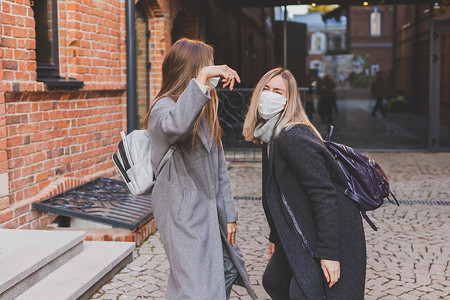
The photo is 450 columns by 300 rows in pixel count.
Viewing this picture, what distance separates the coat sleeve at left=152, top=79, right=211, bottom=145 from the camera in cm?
241

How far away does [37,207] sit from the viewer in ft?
17.1

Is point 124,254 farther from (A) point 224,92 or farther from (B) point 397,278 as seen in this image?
(A) point 224,92

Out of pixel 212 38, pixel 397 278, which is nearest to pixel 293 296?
pixel 397 278

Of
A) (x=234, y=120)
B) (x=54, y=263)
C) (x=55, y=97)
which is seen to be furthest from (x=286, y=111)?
(x=234, y=120)

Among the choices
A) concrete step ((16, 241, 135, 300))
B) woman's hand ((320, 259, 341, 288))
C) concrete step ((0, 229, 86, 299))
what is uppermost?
woman's hand ((320, 259, 341, 288))

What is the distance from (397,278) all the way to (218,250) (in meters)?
2.22

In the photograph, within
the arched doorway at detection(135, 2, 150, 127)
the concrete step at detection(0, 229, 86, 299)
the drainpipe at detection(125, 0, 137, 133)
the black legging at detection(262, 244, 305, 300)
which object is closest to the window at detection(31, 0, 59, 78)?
the drainpipe at detection(125, 0, 137, 133)

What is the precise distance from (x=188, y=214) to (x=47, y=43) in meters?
A: 3.97

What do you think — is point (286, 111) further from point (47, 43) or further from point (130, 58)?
point (47, 43)

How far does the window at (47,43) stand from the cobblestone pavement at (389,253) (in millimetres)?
1938

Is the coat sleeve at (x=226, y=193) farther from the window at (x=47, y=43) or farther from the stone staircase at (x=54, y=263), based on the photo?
the window at (x=47, y=43)

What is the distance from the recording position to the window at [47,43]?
5.76 m

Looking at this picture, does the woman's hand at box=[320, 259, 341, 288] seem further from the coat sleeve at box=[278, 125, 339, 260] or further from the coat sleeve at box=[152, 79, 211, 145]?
the coat sleeve at box=[152, 79, 211, 145]

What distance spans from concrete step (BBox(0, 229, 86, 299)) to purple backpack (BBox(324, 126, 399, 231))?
2099 millimetres
